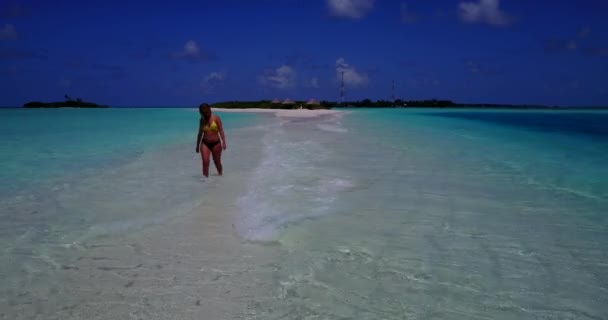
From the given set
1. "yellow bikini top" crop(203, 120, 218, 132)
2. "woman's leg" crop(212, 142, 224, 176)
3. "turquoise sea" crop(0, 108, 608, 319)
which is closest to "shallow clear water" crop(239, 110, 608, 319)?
"turquoise sea" crop(0, 108, 608, 319)

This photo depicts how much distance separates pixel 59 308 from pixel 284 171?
6.24m

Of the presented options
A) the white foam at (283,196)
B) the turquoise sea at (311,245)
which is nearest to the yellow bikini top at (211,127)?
the turquoise sea at (311,245)

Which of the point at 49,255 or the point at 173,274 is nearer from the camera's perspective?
the point at 173,274

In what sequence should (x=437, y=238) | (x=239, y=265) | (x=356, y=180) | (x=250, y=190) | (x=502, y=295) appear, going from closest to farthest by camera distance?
(x=502, y=295) < (x=239, y=265) < (x=437, y=238) < (x=250, y=190) < (x=356, y=180)

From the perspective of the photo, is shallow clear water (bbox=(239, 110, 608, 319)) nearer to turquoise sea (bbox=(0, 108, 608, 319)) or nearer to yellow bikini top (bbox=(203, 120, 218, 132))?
turquoise sea (bbox=(0, 108, 608, 319))

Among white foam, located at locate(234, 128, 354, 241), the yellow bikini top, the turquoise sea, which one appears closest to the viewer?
the turquoise sea

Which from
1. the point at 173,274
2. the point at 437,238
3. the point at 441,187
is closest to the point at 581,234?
the point at 437,238

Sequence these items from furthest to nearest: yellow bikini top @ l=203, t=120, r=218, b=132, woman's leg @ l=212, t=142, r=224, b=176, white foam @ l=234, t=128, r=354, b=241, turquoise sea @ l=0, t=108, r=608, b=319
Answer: woman's leg @ l=212, t=142, r=224, b=176
yellow bikini top @ l=203, t=120, r=218, b=132
white foam @ l=234, t=128, r=354, b=241
turquoise sea @ l=0, t=108, r=608, b=319

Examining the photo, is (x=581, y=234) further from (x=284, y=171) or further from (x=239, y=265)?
(x=284, y=171)

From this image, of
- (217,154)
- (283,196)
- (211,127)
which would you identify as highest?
(211,127)

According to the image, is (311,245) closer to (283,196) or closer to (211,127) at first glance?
(283,196)

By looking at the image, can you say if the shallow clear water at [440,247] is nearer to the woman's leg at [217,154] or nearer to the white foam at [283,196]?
the white foam at [283,196]

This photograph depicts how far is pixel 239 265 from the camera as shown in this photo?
3633 mm

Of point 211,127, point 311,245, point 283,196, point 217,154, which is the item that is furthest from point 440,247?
point 217,154
